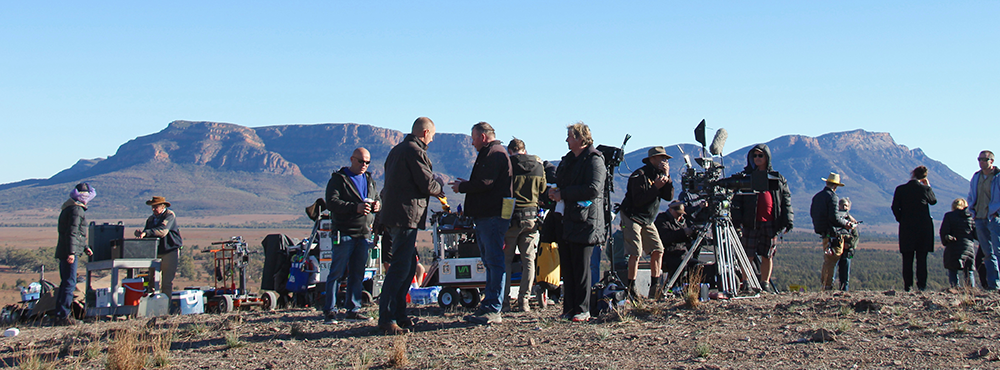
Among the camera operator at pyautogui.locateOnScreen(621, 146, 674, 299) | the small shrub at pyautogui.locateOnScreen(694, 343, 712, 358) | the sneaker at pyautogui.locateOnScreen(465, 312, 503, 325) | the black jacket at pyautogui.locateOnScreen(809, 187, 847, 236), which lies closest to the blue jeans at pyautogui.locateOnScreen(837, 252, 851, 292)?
the black jacket at pyautogui.locateOnScreen(809, 187, 847, 236)

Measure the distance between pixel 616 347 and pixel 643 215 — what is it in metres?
2.38

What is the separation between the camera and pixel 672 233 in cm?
855

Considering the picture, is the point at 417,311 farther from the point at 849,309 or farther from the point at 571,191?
the point at 849,309

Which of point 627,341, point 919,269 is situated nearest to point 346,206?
point 627,341

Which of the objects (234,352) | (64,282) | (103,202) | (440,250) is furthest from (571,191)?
(103,202)

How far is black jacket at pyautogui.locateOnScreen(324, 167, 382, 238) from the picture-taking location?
6.61 meters

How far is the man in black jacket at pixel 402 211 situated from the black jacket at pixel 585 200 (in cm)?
101

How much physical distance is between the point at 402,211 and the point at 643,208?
245cm

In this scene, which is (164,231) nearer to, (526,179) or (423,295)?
(423,295)

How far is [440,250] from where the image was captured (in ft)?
29.7

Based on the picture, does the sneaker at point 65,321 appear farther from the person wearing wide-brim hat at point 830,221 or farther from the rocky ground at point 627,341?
the person wearing wide-brim hat at point 830,221

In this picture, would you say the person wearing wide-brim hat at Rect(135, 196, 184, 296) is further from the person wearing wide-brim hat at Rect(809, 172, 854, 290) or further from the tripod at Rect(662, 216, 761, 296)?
the person wearing wide-brim hat at Rect(809, 172, 854, 290)

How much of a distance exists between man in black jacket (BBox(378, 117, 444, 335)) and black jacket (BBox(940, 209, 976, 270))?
664 cm

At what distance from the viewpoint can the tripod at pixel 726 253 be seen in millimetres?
7238
